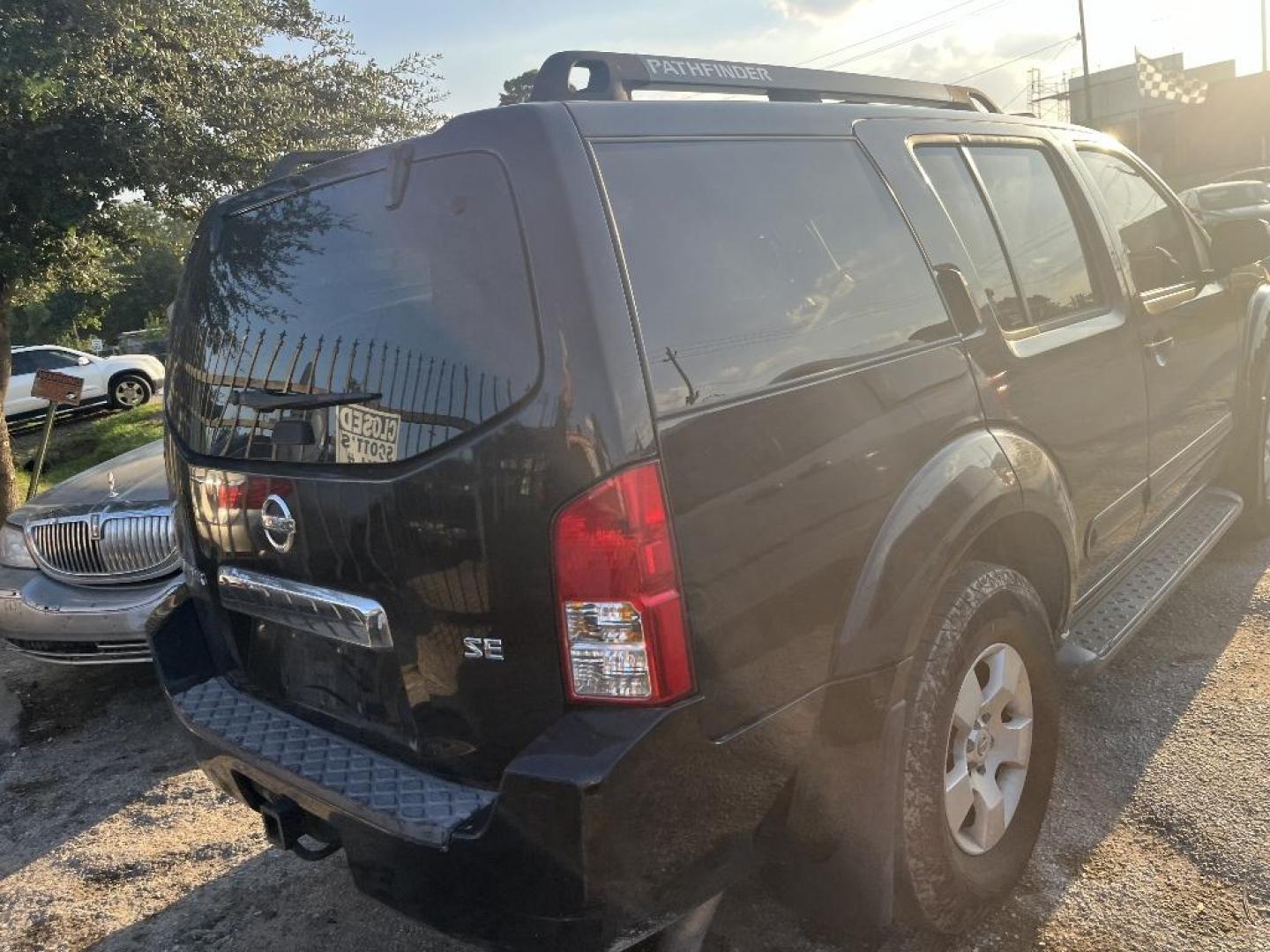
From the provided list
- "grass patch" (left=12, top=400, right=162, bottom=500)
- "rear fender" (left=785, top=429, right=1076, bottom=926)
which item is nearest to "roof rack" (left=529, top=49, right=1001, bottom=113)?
"rear fender" (left=785, top=429, right=1076, bottom=926)

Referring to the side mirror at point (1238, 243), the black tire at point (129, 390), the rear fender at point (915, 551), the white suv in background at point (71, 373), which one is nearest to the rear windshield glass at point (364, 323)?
the rear fender at point (915, 551)

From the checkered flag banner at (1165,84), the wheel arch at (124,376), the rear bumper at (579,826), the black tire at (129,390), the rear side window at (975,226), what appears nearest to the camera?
the rear bumper at (579,826)

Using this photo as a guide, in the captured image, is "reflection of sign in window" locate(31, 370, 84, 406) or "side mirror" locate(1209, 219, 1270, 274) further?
"reflection of sign in window" locate(31, 370, 84, 406)

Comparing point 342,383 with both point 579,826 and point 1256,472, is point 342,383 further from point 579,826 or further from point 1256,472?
point 1256,472

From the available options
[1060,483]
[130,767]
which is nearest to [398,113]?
[130,767]

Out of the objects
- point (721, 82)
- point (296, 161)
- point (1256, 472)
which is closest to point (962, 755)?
point (721, 82)

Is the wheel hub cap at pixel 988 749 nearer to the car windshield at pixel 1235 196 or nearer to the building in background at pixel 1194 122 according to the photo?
the car windshield at pixel 1235 196

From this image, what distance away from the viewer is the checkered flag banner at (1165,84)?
28723 millimetres

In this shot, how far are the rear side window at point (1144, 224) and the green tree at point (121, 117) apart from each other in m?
5.83

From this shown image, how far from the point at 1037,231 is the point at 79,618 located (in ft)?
12.9

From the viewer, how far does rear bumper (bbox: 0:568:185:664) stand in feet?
13.9

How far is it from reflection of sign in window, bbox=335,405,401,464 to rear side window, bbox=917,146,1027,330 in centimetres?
157

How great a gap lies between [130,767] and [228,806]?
691mm

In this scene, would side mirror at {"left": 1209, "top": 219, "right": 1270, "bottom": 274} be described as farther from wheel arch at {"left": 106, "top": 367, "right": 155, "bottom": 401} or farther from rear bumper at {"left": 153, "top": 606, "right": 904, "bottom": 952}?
wheel arch at {"left": 106, "top": 367, "right": 155, "bottom": 401}
